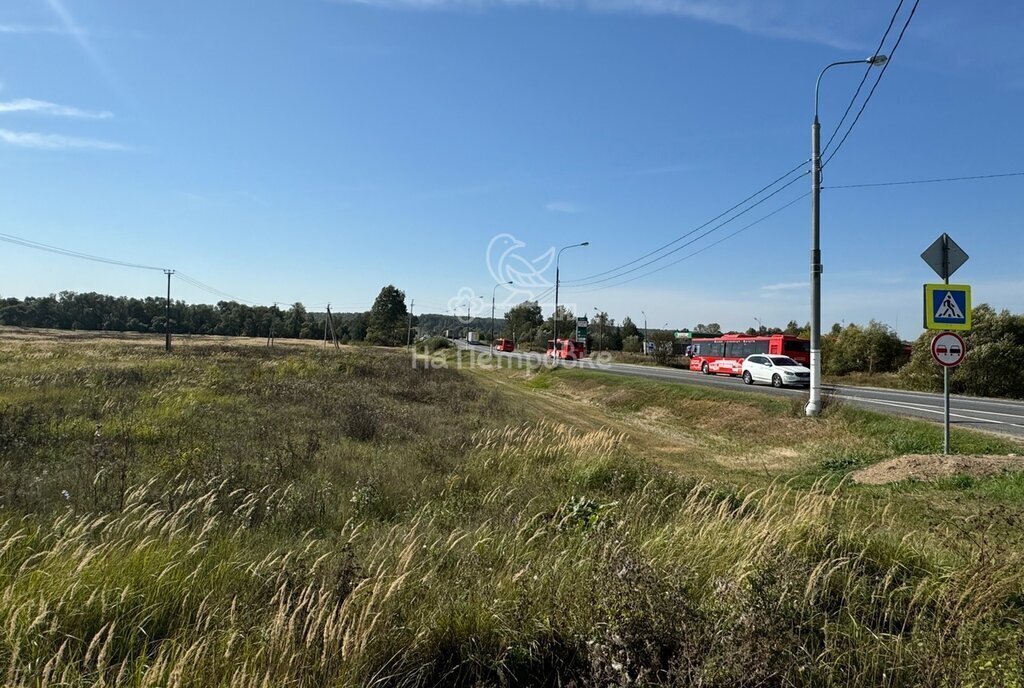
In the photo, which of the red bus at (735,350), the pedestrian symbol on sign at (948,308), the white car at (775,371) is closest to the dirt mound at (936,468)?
the pedestrian symbol on sign at (948,308)

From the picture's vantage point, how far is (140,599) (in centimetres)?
346

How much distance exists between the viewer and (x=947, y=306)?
10867 mm

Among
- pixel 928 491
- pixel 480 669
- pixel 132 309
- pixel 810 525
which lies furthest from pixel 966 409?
pixel 132 309

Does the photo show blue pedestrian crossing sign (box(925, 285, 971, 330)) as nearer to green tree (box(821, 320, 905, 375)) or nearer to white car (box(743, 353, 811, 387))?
white car (box(743, 353, 811, 387))

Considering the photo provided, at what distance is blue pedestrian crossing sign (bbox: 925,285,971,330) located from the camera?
1084cm

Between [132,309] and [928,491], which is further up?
[132,309]

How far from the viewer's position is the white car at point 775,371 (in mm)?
28984

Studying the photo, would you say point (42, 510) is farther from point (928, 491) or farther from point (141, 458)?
point (928, 491)

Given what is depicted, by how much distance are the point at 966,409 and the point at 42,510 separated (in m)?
25.0

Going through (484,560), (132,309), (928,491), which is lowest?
(928,491)

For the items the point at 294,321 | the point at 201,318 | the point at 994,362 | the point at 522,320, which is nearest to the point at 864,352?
the point at 994,362

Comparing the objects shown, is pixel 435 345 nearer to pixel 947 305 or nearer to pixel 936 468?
pixel 947 305

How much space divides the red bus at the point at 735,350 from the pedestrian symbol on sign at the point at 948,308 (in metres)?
27.4

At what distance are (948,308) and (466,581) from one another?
1109 cm
